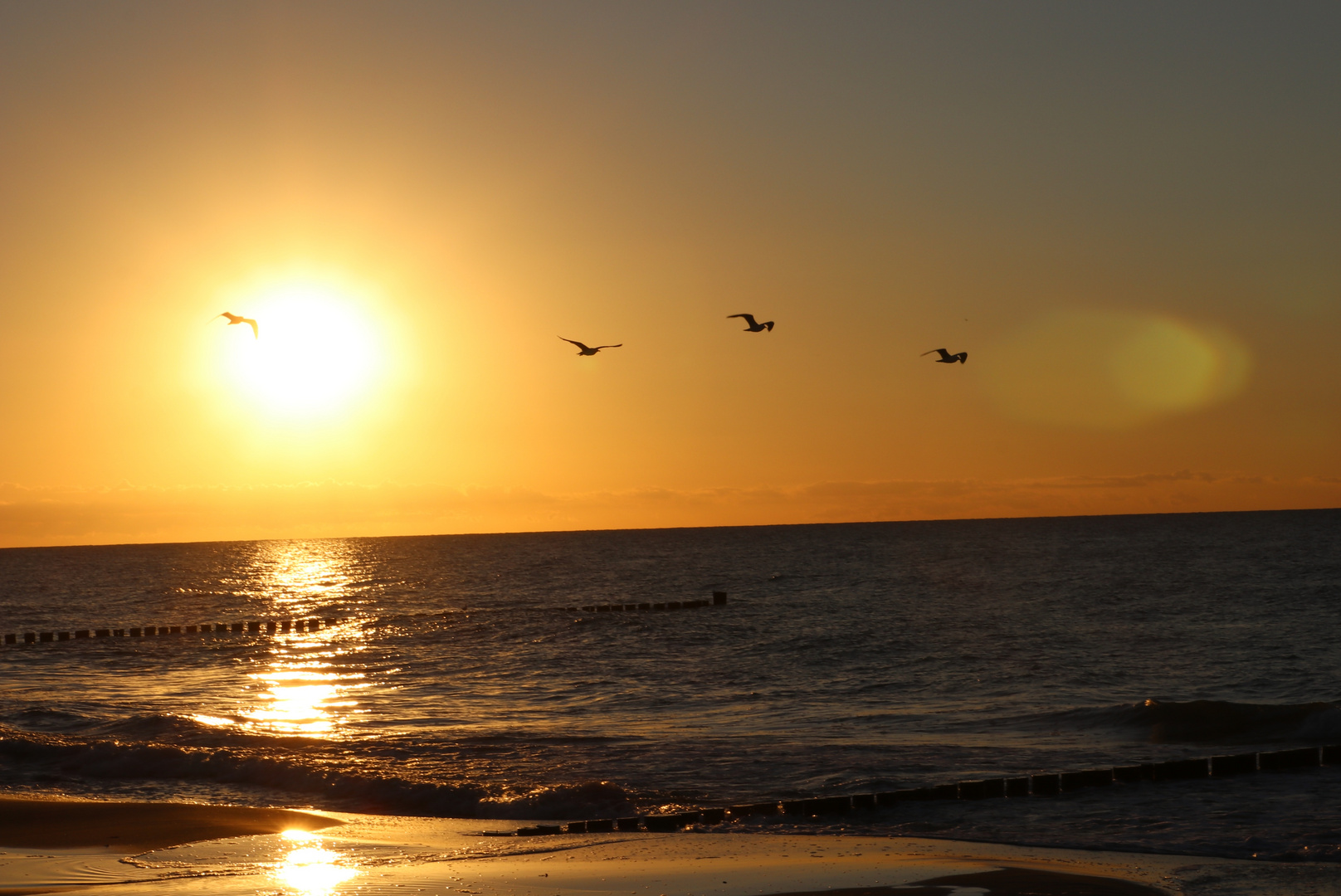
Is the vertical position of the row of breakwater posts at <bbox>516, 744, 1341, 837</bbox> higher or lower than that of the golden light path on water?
higher

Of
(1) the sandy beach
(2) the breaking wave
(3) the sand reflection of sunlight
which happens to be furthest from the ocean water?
(3) the sand reflection of sunlight

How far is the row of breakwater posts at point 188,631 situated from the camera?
56281mm

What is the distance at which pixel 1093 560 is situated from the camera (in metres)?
112

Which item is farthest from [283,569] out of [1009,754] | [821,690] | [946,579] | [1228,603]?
[1009,754]

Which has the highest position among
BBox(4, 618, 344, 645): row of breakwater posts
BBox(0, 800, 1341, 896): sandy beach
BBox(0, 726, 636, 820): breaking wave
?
BBox(0, 800, 1341, 896): sandy beach

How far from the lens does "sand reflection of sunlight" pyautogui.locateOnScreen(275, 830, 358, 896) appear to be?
12.3m

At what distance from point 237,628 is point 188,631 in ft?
8.27

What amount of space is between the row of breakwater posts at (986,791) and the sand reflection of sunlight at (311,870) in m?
2.63

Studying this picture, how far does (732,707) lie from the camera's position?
2912 centimetres

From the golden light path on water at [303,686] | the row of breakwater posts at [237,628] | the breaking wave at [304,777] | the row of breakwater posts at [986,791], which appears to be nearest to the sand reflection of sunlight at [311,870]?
the row of breakwater posts at [986,791]

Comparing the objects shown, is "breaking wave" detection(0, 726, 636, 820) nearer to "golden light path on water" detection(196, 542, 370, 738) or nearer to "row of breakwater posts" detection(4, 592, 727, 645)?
"golden light path on water" detection(196, 542, 370, 738)

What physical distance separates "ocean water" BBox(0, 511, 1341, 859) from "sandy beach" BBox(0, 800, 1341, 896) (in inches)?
49.8

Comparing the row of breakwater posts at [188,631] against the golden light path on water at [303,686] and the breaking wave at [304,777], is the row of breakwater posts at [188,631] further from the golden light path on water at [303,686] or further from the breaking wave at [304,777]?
the breaking wave at [304,777]

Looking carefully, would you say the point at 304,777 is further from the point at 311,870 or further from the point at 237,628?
the point at 237,628
